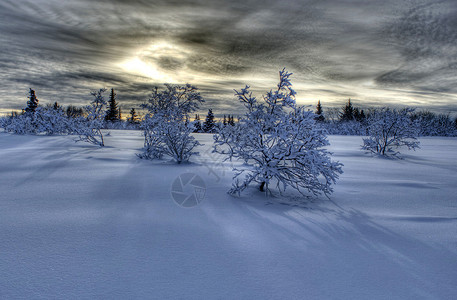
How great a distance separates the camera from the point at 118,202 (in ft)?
10.9

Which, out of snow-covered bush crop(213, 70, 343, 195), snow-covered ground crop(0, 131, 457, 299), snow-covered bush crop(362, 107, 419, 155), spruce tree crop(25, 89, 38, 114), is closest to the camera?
snow-covered ground crop(0, 131, 457, 299)

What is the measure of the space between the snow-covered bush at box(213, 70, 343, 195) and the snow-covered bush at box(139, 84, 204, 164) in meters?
2.93

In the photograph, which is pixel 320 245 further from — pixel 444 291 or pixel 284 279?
pixel 444 291

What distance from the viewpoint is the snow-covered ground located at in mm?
1644

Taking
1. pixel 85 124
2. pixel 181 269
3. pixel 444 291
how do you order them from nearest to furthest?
1. pixel 444 291
2. pixel 181 269
3. pixel 85 124

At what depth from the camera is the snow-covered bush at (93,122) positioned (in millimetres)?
10281

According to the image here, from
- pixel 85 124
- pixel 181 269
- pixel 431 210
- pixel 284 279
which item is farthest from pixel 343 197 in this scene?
pixel 85 124

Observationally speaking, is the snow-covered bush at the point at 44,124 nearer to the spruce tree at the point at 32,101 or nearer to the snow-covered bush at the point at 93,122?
the snow-covered bush at the point at 93,122

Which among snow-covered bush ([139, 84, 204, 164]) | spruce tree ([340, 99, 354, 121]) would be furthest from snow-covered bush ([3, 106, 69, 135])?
spruce tree ([340, 99, 354, 121])

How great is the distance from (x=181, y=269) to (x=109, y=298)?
1.59 feet

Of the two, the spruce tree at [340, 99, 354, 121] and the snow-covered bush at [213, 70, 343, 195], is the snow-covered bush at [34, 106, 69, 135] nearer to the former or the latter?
the snow-covered bush at [213, 70, 343, 195]

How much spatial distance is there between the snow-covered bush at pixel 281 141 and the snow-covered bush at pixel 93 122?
26.3 ft

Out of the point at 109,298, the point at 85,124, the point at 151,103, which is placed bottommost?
the point at 109,298

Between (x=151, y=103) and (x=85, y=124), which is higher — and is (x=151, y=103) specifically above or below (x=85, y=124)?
above
